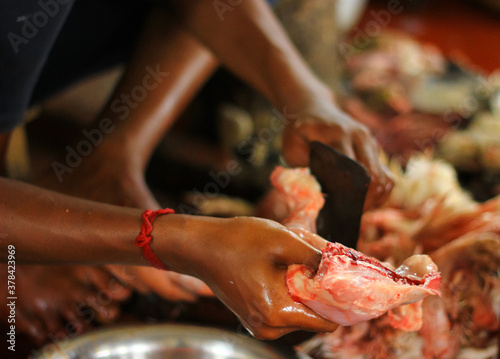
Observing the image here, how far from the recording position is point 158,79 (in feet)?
4.65

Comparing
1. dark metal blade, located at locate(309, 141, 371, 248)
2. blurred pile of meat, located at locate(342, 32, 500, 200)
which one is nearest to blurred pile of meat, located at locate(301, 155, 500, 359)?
dark metal blade, located at locate(309, 141, 371, 248)

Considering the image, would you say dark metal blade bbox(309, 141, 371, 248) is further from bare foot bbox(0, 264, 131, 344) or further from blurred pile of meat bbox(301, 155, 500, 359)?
bare foot bbox(0, 264, 131, 344)

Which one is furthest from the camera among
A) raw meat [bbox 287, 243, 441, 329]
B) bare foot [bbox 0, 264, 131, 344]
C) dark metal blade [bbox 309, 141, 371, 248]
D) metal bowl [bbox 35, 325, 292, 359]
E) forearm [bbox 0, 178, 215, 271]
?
Result: bare foot [bbox 0, 264, 131, 344]

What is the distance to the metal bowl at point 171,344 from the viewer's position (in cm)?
101

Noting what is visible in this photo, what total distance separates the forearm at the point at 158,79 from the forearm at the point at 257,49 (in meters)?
0.10

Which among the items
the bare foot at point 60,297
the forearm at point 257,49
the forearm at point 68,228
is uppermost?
the forearm at point 257,49

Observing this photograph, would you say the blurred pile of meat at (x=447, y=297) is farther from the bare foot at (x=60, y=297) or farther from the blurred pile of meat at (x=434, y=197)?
the bare foot at (x=60, y=297)

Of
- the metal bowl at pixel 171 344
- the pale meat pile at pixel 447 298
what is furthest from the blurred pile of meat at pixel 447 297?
the metal bowl at pixel 171 344

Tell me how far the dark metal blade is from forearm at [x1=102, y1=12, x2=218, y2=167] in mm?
579

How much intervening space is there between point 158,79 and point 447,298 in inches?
34.8

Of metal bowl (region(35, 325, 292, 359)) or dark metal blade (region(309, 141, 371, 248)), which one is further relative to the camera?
metal bowl (region(35, 325, 292, 359))

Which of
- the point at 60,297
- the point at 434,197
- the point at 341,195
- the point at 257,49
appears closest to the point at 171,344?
the point at 60,297

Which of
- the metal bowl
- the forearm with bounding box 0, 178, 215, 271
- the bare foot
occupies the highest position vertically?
the forearm with bounding box 0, 178, 215, 271

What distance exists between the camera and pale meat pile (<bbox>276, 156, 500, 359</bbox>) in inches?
42.0
